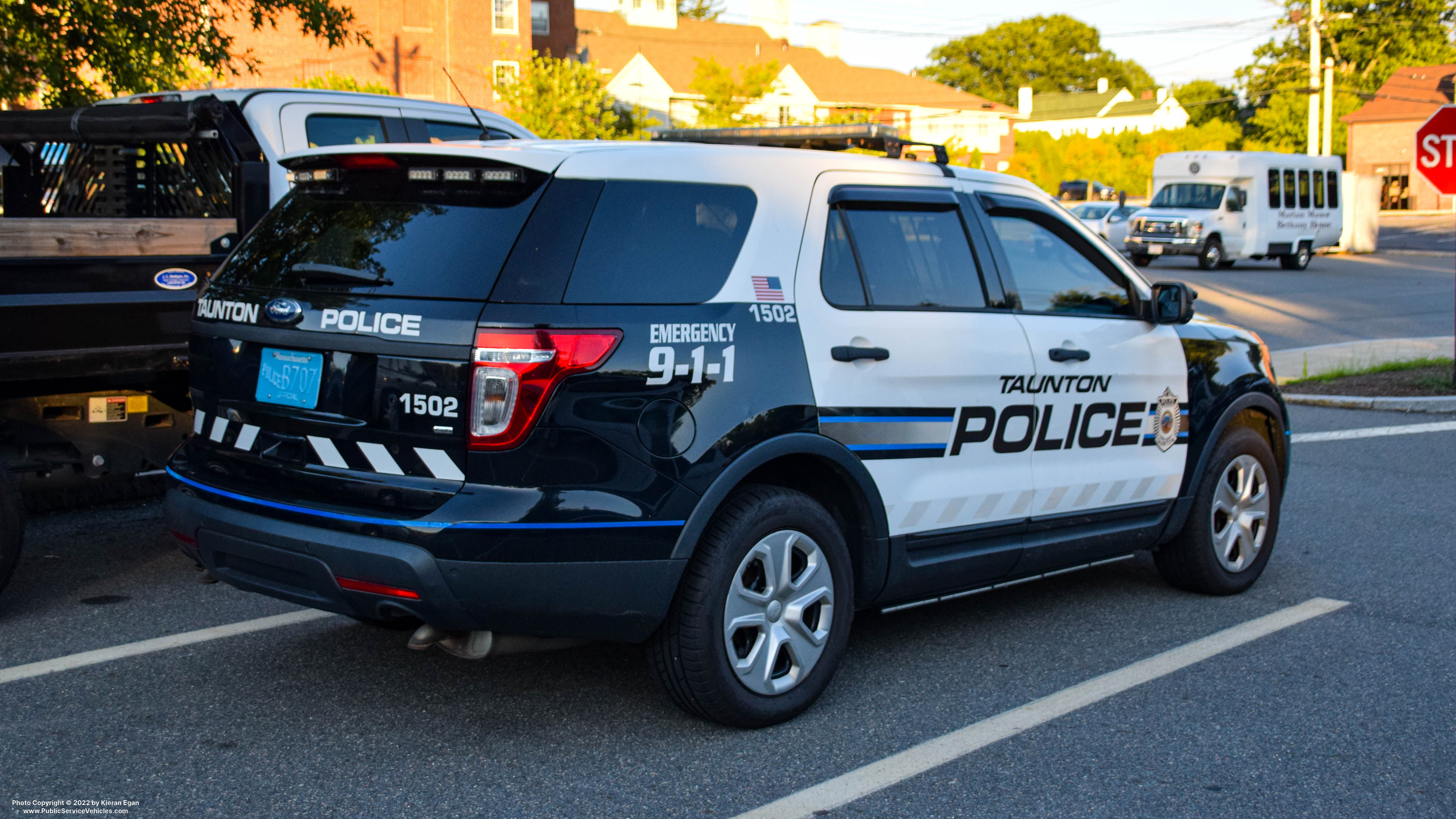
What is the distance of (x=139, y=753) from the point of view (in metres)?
3.91

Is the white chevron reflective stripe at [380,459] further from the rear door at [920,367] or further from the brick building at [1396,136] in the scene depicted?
the brick building at [1396,136]

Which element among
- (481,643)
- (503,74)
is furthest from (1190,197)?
(481,643)

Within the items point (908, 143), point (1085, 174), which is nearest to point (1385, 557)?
point (908, 143)

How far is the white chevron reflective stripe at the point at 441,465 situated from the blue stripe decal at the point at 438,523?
0.41 ft

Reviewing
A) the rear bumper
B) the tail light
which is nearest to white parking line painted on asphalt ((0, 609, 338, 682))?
the rear bumper

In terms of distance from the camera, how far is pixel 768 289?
4.18 meters

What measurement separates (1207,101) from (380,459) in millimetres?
90052

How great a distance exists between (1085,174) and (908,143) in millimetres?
67522

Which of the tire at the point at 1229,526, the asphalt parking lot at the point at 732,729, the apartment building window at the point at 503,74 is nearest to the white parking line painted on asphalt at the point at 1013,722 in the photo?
the asphalt parking lot at the point at 732,729

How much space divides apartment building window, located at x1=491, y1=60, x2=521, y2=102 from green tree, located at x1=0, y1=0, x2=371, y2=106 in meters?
30.5

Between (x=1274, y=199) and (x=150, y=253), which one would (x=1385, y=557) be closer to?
(x=150, y=253)

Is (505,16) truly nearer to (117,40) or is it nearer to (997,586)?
(117,40)

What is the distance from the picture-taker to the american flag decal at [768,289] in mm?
4156

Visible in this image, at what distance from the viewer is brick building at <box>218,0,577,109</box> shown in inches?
1892
